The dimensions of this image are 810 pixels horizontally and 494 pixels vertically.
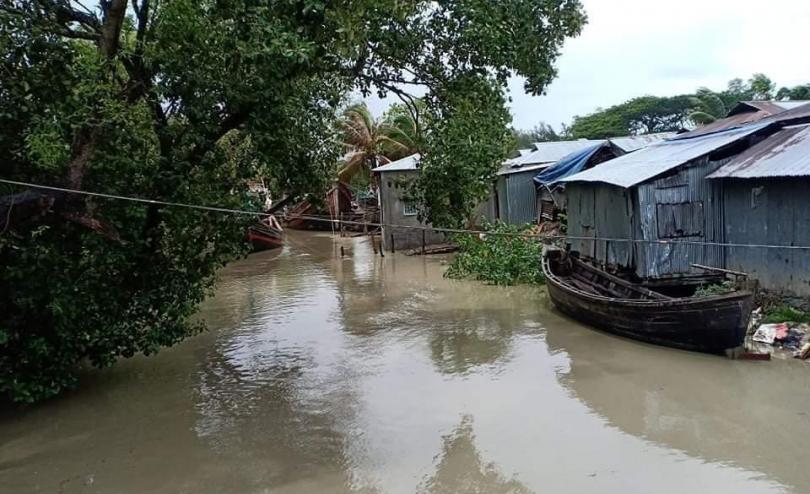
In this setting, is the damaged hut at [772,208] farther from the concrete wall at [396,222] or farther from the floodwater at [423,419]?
the concrete wall at [396,222]

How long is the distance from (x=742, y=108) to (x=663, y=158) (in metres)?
5.07

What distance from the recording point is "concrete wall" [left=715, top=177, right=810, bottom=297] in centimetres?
1004

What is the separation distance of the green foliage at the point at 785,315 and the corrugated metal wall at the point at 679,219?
65.3 inches

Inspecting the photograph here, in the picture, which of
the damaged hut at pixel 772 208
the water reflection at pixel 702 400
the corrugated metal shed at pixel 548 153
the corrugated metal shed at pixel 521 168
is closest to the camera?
the water reflection at pixel 702 400

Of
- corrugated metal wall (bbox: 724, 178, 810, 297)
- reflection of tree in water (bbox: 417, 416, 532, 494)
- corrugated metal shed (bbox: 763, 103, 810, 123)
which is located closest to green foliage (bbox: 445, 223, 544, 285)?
corrugated metal wall (bbox: 724, 178, 810, 297)

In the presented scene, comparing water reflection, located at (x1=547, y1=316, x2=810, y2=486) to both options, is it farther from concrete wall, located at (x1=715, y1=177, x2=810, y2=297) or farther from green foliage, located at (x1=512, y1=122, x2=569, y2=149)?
green foliage, located at (x1=512, y1=122, x2=569, y2=149)

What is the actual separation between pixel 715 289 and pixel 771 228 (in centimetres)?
137

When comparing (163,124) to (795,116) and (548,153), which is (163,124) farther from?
(548,153)

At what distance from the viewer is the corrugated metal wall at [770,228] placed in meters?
10.0

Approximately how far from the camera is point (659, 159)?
12734mm

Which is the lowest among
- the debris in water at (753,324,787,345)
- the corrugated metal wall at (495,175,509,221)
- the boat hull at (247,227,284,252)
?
the debris in water at (753,324,787,345)

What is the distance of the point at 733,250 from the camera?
11.4 m

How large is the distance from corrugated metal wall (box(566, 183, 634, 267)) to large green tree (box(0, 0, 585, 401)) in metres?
4.72

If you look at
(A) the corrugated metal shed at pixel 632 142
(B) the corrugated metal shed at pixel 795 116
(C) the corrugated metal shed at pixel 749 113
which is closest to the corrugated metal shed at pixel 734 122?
(C) the corrugated metal shed at pixel 749 113
